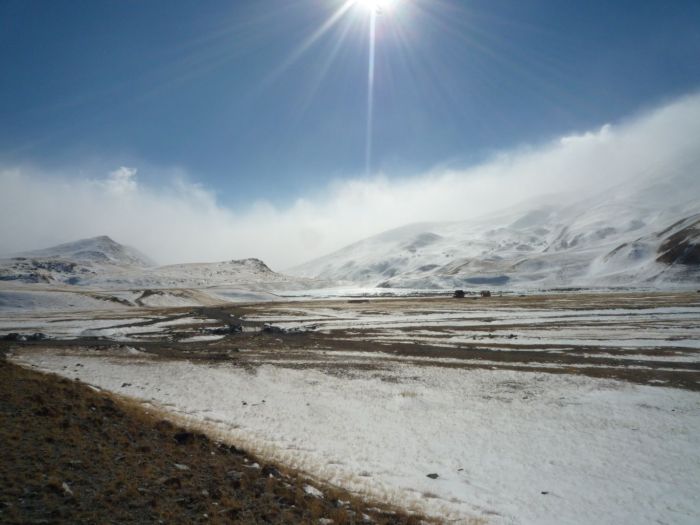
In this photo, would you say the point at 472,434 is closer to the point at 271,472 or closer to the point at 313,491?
the point at 313,491

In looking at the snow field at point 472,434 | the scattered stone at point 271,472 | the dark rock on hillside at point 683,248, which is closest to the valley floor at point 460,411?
the snow field at point 472,434

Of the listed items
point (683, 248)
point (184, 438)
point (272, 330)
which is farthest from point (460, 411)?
point (683, 248)

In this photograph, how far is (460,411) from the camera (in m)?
20.9

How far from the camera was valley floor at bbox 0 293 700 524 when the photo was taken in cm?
1300

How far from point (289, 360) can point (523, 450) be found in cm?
2345

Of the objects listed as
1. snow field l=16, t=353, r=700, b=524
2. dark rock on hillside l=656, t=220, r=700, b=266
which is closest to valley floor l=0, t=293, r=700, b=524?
snow field l=16, t=353, r=700, b=524

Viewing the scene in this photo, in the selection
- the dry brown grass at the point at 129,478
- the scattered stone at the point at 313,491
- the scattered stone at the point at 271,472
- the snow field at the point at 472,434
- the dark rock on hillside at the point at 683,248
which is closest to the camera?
the dry brown grass at the point at 129,478

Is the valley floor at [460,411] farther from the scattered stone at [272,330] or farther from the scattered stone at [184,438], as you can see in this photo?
the scattered stone at [272,330]

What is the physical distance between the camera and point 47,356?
35812 millimetres

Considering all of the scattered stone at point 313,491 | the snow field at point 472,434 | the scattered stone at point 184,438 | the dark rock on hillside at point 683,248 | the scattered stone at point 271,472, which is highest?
the dark rock on hillside at point 683,248

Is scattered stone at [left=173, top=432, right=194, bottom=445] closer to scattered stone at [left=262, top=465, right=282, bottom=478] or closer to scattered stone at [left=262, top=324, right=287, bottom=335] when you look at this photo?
scattered stone at [left=262, top=465, right=282, bottom=478]

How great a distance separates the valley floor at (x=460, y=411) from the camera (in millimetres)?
13000

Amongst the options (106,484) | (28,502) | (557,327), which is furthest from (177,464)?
(557,327)

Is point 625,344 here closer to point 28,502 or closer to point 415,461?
point 415,461
